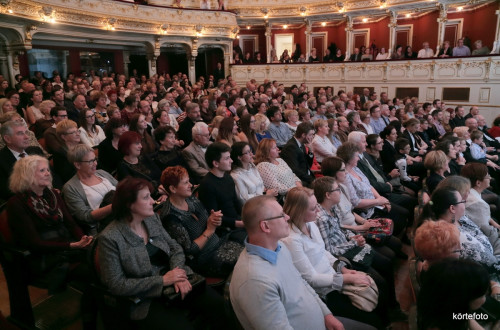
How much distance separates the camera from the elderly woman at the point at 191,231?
229 cm

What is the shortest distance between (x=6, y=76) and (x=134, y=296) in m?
10.4

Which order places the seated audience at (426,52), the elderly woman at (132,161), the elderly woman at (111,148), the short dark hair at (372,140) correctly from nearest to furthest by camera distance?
the elderly woman at (132,161), the elderly woman at (111,148), the short dark hair at (372,140), the seated audience at (426,52)

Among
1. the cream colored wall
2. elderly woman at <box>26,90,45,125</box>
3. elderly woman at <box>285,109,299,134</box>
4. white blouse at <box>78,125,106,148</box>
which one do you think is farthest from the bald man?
the cream colored wall

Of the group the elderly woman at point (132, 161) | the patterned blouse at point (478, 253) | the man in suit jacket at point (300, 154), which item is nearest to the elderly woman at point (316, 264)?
the patterned blouse at point (478, 253)

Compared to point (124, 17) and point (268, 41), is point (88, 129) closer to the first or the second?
point (124, 17)

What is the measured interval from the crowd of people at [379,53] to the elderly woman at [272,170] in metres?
10.3

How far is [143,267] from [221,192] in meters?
0.96

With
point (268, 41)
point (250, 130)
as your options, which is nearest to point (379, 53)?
point (268, 41)

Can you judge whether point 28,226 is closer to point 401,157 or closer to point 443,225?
point 443,225

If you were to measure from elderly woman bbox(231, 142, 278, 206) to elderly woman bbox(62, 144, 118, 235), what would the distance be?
1012mm

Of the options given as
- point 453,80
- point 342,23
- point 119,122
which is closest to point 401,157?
point 119,122

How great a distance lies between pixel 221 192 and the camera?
2.73 metres

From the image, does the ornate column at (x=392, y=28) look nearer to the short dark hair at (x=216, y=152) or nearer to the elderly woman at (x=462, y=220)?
the elderly woman at (x=462, y=220)

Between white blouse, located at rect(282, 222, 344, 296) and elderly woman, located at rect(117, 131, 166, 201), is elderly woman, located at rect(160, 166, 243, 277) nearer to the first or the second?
white blouse, located at rect(282, 222, 344, 296)
